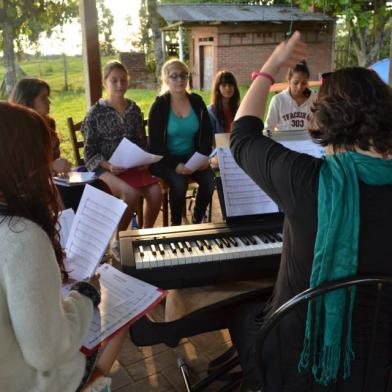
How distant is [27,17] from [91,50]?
1309mm

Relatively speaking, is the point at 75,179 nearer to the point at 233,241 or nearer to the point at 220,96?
the point at 233,241

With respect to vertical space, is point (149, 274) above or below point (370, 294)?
below

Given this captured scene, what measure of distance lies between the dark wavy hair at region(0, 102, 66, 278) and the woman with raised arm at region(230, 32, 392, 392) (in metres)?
0.50

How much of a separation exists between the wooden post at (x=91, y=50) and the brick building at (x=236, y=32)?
425 inches

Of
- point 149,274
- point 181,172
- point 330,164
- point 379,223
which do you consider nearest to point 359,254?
point 379,223

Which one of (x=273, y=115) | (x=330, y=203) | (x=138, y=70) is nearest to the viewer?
(x=330, y=203)

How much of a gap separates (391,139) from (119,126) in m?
2.33

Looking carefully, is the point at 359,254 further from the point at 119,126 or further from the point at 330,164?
the point at 119,126

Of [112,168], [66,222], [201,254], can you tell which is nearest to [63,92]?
[112,168]

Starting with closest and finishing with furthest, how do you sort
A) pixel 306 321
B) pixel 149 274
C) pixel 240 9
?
pixel 306 321, pixel 149 274, pixel 240 9

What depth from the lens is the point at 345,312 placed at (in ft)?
3.71

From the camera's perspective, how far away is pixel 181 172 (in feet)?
10.6

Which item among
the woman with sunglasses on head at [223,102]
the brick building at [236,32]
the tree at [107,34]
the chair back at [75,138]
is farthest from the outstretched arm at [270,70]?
the brick building at [236,32]

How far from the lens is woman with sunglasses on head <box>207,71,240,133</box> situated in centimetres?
376
